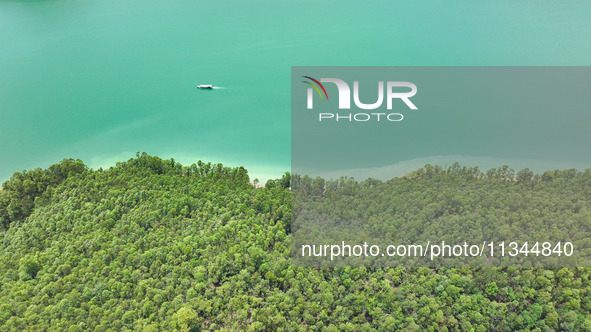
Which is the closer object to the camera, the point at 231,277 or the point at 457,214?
the point at 231,277

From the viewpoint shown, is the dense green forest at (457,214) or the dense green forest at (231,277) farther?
the dense green forest at (457,214)

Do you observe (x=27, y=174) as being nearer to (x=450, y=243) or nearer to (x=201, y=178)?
(x=201, y=178)

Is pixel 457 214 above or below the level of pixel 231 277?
above

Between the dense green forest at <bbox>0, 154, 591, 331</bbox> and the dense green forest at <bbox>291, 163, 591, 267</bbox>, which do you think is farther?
the dense green forest at <bbox>291, 163, 591, 267</bbox>

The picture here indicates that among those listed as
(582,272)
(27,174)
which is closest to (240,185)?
(27,174)
